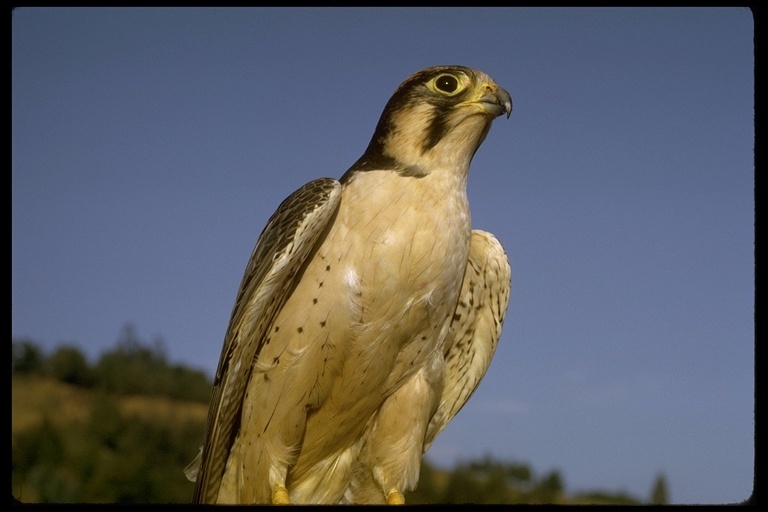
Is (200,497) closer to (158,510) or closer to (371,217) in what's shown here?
(158,510)

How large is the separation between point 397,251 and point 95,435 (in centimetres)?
1195

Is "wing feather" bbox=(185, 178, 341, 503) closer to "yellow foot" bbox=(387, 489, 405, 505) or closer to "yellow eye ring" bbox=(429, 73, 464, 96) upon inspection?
"yellow eye ring" bbox=(429, 73, 464, 96)

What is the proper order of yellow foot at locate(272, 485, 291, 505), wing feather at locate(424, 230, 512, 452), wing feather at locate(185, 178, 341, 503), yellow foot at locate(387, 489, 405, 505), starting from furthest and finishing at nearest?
wing feather at locate(424, 230, 512, 452) → yellow foot at locate(387, 489, 405, 505) → yellow foot at locate(272, 485, 291, 505) → wing feather at locate(185, 178, 341, 503)

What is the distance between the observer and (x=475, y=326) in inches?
132

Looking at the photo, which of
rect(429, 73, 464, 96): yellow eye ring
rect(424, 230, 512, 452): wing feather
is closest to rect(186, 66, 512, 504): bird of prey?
rect(429, 73, 464, 96): yellow eye ring

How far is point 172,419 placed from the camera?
13945mm

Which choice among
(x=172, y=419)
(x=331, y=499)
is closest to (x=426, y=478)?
(x=172, y=419)

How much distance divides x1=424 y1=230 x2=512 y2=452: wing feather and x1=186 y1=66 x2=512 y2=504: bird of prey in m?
0.31

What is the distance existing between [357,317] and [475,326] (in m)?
0.90

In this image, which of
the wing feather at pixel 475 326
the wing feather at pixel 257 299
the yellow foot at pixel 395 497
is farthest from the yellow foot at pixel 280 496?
the wing feather at pixel 475 326

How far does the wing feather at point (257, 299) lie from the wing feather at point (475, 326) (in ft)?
2.83

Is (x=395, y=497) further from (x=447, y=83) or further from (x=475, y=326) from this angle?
(x=447, y=83)

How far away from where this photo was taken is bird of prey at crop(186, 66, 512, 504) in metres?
2.65

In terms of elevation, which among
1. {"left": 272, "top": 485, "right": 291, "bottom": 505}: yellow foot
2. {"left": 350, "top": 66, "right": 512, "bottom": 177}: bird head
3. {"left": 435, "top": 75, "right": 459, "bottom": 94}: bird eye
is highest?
{"left": 435, "top": 75, "right": 459, "bottom": 94}: bird eye
